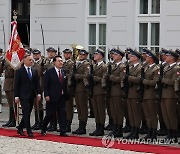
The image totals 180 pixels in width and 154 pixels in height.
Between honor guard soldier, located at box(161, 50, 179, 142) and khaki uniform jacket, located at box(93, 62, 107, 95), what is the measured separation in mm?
1661

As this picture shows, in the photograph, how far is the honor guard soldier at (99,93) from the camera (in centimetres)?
1585

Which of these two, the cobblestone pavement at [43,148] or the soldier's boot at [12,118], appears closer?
the cobblestone pavement at [43,148]

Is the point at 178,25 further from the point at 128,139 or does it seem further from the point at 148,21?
the point at 128,139

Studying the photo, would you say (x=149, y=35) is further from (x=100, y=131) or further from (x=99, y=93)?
(x=100, y=131)

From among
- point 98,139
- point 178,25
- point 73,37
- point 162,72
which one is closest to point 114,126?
point 98,139

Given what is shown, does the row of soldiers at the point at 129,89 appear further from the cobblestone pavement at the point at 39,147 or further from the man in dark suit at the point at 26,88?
the cobblestone pavement at the point at 39,147

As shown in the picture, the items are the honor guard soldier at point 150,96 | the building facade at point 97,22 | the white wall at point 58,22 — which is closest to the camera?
the honor guard soldier at point 150,96

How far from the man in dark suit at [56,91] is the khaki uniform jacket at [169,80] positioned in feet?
7.91

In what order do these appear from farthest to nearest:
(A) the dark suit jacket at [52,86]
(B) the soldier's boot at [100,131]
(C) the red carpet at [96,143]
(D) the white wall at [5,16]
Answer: (D) the white wall at [5,16] → (B) the soldier's boot at [100,131] → (A) the dark suit jacket at [52,86] → (C) the red carpet at [96,143]

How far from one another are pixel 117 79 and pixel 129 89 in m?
0.38

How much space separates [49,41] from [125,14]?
3.61 meters

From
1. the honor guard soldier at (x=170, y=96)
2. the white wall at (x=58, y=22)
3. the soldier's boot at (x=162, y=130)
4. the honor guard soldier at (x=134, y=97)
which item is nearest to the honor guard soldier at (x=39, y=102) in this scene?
the honor guard soldier at (x=134, y=97)

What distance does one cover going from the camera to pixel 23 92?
15594 millimetres

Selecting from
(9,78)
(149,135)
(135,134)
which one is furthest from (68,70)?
(149,135)
